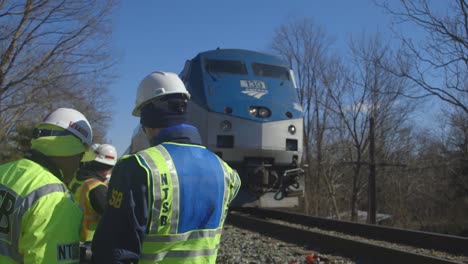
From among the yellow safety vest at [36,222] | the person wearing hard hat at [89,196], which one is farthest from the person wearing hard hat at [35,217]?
the person wearing hard hat at [89,196]

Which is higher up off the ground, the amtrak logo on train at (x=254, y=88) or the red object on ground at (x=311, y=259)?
the amtrak logo on train at (x=254, y=88)

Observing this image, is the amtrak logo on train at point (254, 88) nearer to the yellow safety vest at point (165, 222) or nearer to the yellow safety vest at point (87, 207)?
the yellow safety vest at point (87, 207)

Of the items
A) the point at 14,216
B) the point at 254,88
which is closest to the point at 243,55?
the point at 254,88

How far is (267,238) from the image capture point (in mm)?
9258

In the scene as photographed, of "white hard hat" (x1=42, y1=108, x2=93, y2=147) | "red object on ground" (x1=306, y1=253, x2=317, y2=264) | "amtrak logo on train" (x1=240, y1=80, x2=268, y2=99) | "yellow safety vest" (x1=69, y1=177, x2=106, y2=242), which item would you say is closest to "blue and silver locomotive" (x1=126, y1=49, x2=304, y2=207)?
"amtrak logo on train" (x1=240, y1=80, x2=268, y2=99)

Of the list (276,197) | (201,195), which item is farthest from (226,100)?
(201,195)

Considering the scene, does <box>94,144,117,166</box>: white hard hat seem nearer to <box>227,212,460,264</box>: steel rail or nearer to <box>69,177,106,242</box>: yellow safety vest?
<box>69,177,106,242</box>: yellow safety vest

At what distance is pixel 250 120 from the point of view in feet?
35.1

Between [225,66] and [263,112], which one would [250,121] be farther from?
[225,66]

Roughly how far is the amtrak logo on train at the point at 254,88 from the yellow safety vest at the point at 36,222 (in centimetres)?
927

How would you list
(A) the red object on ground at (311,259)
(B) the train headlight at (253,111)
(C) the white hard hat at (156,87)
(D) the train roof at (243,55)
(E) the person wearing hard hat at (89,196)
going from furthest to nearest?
(D) the train roof at (243,55) < (B) the train headlight at (253,111) < (A) the red object on ground at (311,259) < (E) the person wearing hard hat at (89,196) < (C) the white hard hat at (156,87)

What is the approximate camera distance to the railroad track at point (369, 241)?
677 centimetres

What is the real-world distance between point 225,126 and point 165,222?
339 inches

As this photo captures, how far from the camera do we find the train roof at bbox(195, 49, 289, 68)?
473 inches
